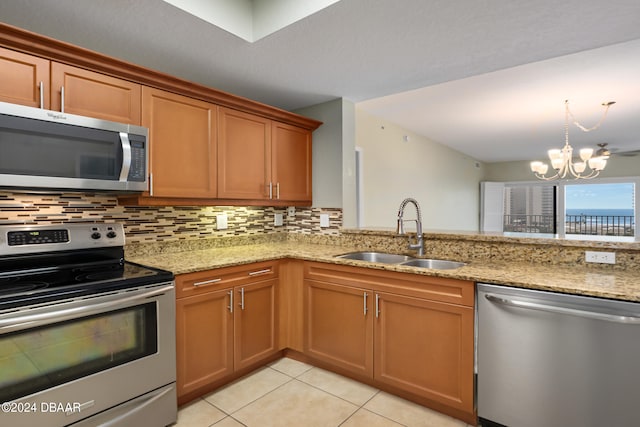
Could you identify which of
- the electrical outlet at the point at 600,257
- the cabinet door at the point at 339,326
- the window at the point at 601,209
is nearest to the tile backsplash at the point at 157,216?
the cabinet door at the point at 339,326

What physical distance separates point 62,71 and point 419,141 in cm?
489

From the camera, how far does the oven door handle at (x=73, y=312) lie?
1351 millimetres

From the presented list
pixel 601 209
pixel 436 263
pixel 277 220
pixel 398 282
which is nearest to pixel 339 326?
pixel 398 282

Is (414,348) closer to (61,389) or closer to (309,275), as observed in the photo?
(309,275)

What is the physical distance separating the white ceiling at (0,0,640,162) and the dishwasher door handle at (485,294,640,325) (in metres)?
1.45

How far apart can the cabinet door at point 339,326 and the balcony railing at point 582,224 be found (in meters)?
5.98

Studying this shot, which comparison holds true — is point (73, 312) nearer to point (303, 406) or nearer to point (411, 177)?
point (303, 406)

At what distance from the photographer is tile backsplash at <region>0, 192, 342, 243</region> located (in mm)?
1964

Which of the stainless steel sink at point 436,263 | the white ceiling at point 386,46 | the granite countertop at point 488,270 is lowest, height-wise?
the stainless steel sink at point 436,263

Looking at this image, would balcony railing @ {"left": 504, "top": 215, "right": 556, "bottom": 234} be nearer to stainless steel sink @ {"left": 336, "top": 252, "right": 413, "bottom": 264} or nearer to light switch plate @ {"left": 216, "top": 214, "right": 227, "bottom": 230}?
stainless steel sink @ {"left": 336, "top": 252, "right": 413, "bottom": 264}

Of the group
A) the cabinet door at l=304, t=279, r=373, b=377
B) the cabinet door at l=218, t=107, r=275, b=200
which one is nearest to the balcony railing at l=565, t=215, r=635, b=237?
the cabinet door at l=304, t=279, r=373, b=377

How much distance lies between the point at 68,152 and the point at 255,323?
1537 millimetres

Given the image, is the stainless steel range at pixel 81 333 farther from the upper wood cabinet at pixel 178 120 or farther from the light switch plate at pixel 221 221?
the light switch plate at pixel 221 221

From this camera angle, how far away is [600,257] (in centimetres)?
194
